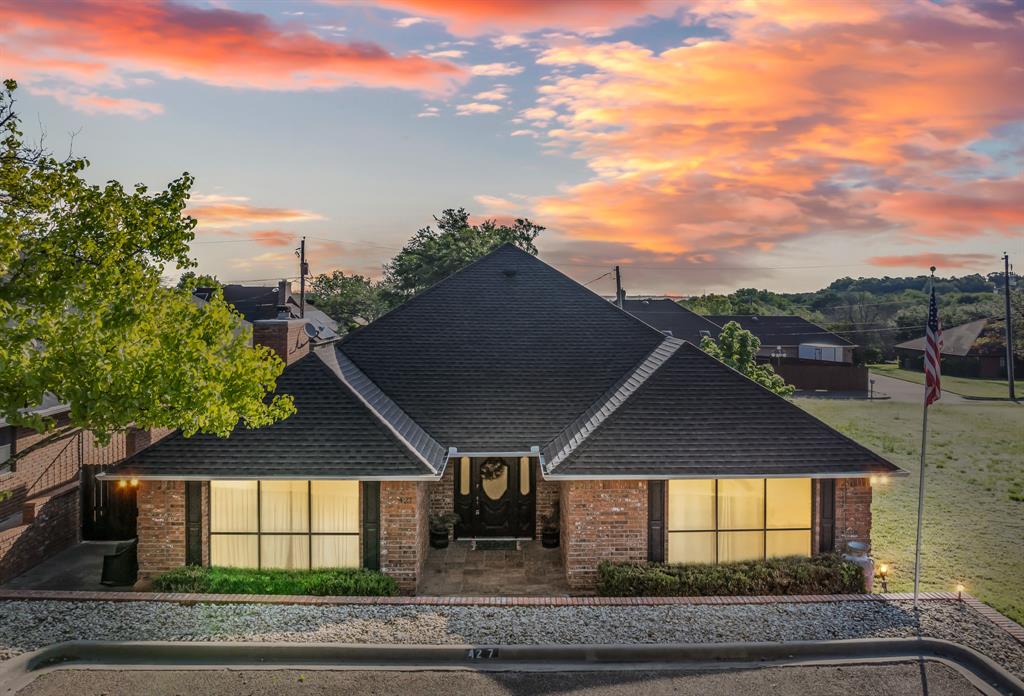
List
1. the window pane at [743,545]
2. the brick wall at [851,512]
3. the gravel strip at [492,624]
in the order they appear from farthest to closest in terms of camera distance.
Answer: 1. the window pane at [743,545]
2. the brick wall at [851,512]
3. the gravel strip at [492,624]

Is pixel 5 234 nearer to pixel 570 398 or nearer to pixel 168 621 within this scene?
pixel 168 621

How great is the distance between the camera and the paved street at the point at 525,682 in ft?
31.8

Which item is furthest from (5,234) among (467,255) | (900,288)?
(900,288)

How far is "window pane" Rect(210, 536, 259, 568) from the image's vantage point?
1376 cm

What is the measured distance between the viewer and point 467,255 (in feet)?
181

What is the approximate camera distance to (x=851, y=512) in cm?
1402

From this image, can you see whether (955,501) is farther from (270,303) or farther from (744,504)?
(270,303)

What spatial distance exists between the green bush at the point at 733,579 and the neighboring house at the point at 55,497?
10.2m

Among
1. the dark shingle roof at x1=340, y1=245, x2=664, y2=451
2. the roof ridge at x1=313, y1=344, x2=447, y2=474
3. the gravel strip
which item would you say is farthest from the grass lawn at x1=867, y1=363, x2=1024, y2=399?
the roof ridge at x1=313, y1=344, x2=447, y2=474

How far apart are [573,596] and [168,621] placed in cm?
691

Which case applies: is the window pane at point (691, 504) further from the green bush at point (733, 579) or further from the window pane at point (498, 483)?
the window pane at point (498, 483)

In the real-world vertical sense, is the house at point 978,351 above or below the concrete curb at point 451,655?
above

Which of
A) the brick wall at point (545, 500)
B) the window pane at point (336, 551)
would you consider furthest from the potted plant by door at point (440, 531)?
the window pane at point (336, 551)

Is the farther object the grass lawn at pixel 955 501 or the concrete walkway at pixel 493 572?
the grass lawn at pixel 955 501
